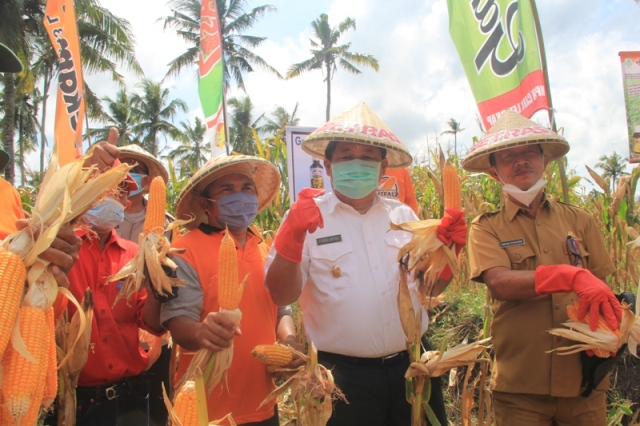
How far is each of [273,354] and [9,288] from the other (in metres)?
1.00

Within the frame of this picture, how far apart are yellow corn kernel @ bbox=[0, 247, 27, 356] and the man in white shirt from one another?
100cm

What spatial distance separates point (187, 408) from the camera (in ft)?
4.29

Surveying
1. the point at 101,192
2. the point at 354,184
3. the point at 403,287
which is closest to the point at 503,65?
the point at 354,184

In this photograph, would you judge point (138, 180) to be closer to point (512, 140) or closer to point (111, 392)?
point (111, 392)

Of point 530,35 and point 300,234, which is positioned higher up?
point 530,35

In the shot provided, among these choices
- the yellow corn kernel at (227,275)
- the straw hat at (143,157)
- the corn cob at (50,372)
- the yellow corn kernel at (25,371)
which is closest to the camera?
the yellow corn kernel at (25,371)

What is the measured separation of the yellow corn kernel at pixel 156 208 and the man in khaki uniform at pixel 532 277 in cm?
162

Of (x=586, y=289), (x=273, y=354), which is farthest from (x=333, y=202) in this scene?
(x=586, y=289)

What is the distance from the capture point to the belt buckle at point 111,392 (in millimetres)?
2205

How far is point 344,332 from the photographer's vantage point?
2250 millimetres

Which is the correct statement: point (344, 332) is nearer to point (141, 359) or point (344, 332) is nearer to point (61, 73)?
point (141, 359)

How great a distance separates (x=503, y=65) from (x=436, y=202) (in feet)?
11.0

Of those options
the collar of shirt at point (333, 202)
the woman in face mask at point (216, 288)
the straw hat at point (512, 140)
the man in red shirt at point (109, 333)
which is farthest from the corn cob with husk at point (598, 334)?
the man in red shirt at point (109, 333)

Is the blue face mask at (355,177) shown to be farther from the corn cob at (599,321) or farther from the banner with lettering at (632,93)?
the banner with lettering at (632,93)
